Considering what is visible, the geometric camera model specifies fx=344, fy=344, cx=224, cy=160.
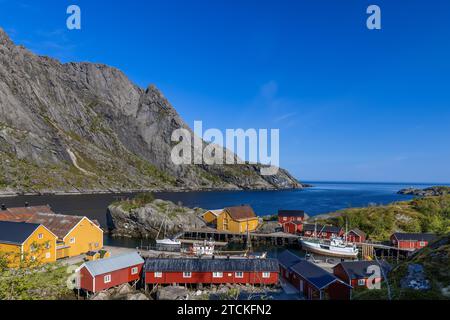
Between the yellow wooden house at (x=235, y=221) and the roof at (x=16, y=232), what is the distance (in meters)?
42.9

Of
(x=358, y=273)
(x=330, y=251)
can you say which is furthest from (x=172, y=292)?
(x=330, y=251)

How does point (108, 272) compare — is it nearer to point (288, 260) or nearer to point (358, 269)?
point (288, 260)

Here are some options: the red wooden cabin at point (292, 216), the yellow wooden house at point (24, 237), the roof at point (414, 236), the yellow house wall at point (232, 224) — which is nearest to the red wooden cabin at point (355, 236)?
the roof at point (414, 236)

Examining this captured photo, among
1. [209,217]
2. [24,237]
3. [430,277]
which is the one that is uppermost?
[430,277]

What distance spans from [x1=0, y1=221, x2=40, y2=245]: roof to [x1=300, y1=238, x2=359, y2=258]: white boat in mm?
44548

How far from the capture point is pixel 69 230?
48312 mm

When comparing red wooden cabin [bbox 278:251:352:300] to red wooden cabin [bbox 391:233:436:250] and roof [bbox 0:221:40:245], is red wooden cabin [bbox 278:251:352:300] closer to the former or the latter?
red wooden cabin [bbox 391:233:436:250]

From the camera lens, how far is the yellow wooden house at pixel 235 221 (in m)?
77.1

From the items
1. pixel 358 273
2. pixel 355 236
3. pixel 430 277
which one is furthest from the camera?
pixel 355 236

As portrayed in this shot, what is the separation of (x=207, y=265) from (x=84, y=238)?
22366 mm

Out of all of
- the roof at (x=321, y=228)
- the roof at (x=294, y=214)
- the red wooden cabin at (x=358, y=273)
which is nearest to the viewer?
the red wooden cabin at (x=358, y=273)

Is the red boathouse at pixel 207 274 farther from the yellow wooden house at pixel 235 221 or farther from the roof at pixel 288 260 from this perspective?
the yellow wooden house at pixel 235 221
